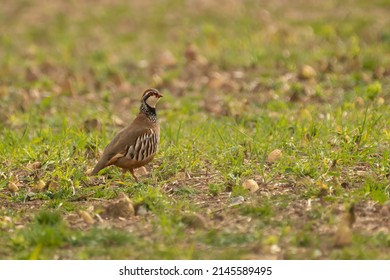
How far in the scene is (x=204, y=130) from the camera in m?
8.16

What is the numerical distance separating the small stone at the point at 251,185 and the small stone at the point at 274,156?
0.58m

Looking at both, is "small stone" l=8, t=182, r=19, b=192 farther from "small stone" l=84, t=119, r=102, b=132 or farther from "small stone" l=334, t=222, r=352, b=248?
"small stone" l=334, t=222, r=352, b=248

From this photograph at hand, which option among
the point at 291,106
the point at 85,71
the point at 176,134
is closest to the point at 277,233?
the point at 176,134

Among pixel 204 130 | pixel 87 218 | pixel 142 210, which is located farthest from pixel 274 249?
pixel 204 130

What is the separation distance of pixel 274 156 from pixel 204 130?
3.81ft

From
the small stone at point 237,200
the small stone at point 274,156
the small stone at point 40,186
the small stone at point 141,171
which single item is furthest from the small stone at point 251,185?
the small stone at point 40,186

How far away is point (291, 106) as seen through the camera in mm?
9445

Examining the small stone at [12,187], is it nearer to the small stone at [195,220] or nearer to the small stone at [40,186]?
the small stone at [40,186]

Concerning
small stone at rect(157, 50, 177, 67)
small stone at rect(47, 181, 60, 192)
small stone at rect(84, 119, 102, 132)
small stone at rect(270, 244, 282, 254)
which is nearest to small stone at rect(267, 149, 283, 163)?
small stone at rect(47, 181, 60, 192)

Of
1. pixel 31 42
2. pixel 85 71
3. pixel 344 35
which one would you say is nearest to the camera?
pixel 85 71

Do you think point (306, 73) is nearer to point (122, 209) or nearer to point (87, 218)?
point (122, 209)

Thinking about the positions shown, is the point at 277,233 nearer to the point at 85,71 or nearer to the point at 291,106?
the point at 291,106
